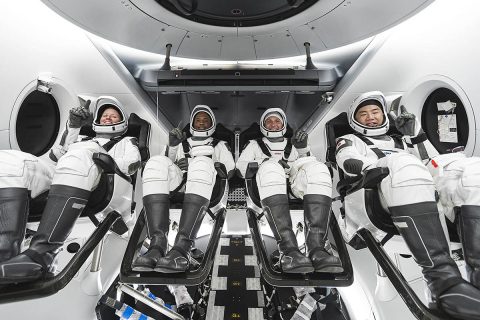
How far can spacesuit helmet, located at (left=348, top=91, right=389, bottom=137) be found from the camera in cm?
217

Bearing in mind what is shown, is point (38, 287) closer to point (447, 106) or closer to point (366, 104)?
point (366, 104)

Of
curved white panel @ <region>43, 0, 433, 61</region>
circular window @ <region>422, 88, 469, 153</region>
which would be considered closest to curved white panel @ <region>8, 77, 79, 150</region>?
curved white panel @ <region>43, 0, 433, 61</region>

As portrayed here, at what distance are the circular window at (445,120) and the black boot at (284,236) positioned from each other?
1.59 m

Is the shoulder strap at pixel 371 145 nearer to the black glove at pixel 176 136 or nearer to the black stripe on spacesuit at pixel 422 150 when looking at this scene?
the black stripe on spacesuit at pixel 422 150

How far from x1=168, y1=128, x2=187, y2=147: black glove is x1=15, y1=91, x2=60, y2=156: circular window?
1.11 meters

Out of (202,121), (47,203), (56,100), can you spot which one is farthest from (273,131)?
(56,100)

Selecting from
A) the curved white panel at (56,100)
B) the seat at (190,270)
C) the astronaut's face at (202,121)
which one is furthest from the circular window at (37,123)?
the seat at (190,270)

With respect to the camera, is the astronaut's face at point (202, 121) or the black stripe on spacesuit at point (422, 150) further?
the astronaut's face at point (202, 121)

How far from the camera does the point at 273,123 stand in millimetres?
2553

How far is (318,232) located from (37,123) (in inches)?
96.3

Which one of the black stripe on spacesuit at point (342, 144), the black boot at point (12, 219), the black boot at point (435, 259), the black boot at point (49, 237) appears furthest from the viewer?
the black stripe on spacesuit at point (342, 144)

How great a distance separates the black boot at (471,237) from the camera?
124 cm

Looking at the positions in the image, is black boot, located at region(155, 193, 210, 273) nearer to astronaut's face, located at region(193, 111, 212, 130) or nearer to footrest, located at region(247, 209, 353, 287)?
footrest, located at region(247, 209, 353, 287)

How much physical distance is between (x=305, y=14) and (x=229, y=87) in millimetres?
875
